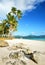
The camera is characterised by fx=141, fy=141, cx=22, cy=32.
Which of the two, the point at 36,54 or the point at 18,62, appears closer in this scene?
the point at 18,62

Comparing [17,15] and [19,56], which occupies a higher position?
[17,15]

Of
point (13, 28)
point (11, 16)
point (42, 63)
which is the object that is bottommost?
point (42, 63)

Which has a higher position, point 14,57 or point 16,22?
point 16,22

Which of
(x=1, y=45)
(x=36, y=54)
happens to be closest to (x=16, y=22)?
(x=1, y=45)

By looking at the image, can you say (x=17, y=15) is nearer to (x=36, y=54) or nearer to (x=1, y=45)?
(x=1, y=45)

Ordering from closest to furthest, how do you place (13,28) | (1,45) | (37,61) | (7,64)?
(7,64) < (37,61) < (1,45) < (13,28)

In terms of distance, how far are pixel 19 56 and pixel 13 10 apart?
38076 millimetres

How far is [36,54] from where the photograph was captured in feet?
20.5

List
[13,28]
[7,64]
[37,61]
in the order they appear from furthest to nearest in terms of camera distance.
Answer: [13,28] < [37,61] < [7,64]

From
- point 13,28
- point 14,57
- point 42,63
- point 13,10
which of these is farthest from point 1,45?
point 13,10

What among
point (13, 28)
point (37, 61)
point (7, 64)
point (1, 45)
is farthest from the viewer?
point (13, 28)

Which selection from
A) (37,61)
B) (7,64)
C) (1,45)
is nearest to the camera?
(7,64)

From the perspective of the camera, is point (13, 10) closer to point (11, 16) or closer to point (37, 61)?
point (11, 16)

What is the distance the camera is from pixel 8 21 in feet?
136
